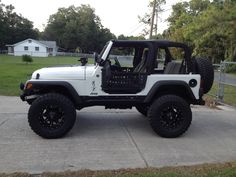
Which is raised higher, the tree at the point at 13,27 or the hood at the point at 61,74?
the tree at the point at 13,27

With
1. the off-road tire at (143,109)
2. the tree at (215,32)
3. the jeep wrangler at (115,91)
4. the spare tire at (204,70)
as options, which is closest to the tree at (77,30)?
the tree at (215,32)

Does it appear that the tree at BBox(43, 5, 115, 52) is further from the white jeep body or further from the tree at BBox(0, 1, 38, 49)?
the white jeep body

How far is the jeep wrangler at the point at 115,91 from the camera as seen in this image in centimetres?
669

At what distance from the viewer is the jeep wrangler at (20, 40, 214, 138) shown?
669 centimetres

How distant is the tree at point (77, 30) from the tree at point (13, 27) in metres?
8.43

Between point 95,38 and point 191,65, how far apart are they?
9518 cm

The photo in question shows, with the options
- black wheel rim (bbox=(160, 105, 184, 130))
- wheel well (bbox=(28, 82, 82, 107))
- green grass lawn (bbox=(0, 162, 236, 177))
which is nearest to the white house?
wheel well (bbox=(28, 82, 82, 107))

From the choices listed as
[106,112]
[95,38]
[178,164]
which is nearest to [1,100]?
[106,112]

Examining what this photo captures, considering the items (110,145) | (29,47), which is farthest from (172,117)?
(29,47)

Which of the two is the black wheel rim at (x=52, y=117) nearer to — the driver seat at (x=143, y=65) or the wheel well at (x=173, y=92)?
the wheel well at (x=173, y=92)

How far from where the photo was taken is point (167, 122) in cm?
698

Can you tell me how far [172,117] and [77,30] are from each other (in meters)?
97.4

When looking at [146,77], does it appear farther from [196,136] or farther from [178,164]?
[178,164]

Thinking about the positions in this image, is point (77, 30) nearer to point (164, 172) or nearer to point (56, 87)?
point (56, 87)
